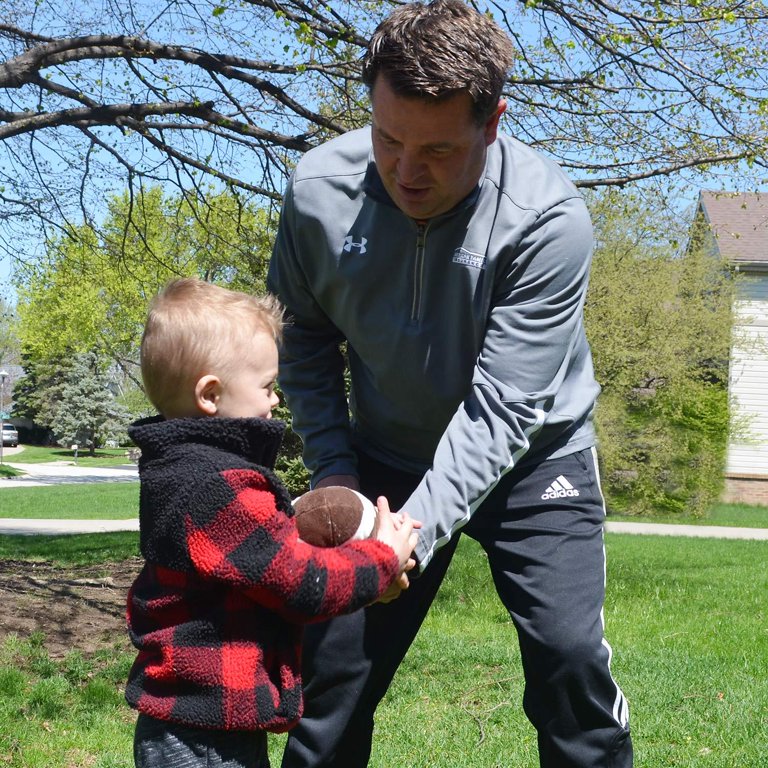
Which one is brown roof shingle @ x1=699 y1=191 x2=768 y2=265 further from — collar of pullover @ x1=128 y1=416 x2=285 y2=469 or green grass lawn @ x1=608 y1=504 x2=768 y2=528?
collar of pullover @ x1=128 y1=416 x2=285 y2=469

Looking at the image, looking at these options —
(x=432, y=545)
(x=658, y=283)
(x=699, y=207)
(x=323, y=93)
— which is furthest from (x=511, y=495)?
(x=699, y=207)

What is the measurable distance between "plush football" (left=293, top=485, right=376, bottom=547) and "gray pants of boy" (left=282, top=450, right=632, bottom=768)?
45 centimetres

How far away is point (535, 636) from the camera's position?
282 cm

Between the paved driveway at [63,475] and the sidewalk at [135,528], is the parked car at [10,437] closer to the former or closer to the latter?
the paved driveway at [63,475]

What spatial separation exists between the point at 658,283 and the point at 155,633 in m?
21.4

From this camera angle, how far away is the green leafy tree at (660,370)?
21.8 m

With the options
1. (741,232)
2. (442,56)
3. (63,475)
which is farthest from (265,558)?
(63,475)

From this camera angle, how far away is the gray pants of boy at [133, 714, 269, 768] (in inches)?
88.5

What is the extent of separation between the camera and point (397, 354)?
3.01 meters

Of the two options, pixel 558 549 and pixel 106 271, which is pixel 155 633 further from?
pixel 106 271

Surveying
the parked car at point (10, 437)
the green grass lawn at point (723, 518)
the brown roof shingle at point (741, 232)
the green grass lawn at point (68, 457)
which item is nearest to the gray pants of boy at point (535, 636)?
the green grass lawn at point (723, 518)

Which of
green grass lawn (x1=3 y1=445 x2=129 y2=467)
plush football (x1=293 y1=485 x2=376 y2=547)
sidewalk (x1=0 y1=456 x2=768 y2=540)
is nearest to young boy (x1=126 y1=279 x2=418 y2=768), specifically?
plush football (x1=293 y1=485 x2=376 y2=547)

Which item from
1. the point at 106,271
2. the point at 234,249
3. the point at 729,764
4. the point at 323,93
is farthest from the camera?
the point at 106,271

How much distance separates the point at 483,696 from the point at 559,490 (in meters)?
2.46
